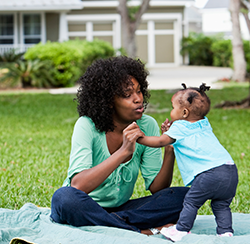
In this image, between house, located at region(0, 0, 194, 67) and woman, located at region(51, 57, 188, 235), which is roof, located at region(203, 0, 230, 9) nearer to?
house, located at region(0, 0, 194, 67)

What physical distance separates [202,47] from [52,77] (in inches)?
554

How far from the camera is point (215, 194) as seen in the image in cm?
255

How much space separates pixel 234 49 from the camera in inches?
648

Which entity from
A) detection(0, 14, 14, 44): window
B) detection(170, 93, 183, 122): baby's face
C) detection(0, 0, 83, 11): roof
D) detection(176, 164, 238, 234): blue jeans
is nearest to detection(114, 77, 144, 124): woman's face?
detection(170, 93, 183, 122): baby's face

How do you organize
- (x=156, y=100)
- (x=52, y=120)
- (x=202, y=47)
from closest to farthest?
1. (x=52, y=120)
2. (x=156, y=100)
3. (x=202, y=47)

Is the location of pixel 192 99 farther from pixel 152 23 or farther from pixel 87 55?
pixel 152 23

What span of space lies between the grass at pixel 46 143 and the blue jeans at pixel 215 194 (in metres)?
1.14

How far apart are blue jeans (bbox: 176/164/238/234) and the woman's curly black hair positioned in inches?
29.1

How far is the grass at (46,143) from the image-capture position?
13.7 feet

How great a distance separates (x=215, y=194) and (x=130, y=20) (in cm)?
1204

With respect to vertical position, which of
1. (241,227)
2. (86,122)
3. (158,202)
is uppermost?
(86,122)

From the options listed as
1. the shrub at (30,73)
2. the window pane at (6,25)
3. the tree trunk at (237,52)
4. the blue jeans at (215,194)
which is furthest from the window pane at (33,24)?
the blue jeans at (215,194)

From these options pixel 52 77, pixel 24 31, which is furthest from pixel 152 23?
pixel 52 77

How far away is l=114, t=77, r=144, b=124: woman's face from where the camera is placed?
2758 millimetres
